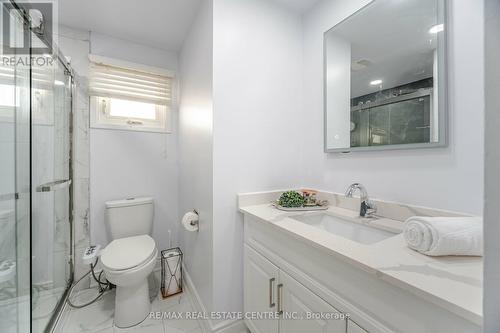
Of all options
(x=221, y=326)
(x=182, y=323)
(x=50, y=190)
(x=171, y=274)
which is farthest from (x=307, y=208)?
(x=50, y=190)

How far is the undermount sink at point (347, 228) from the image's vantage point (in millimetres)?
1019

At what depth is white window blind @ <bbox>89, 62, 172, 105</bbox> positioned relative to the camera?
187cm

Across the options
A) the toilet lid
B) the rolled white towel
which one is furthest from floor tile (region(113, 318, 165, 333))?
the rolled white towel

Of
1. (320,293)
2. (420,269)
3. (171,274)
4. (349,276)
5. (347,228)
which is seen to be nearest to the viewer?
(420,269)

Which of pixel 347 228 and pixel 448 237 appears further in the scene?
pixel 347 228

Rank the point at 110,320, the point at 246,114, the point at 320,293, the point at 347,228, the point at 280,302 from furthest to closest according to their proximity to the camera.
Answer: the point at 110,320 < the point at 246,114 < the point at 347,228 < the point at 280,302 < the point at 320,293

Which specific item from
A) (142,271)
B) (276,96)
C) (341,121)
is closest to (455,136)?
(341,121)

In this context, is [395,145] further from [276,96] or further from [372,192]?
[276,96]

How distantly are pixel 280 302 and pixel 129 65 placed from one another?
2.27m

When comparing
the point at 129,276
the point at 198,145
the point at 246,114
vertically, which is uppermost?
the point at 246,114

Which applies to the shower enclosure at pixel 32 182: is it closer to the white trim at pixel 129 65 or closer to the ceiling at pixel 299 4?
the white trim at pixel 129 65

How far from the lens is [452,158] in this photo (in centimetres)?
89

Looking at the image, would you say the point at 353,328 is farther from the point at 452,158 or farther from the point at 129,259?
the point at 129,259

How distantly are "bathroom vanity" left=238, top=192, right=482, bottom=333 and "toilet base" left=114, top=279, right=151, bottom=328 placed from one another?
786mm
